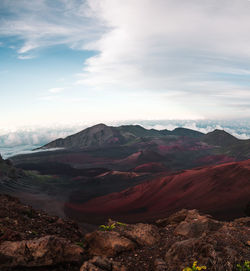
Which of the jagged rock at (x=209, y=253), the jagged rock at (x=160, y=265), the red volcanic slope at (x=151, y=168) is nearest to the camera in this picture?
the jagged rock at (x=209, y=253)

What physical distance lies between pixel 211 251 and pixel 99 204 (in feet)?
143

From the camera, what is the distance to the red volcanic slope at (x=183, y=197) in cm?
3089

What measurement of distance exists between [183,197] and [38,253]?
36.3 meters

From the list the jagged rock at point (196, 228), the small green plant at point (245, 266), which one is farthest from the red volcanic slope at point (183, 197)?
the small green plant at point (245, 266)

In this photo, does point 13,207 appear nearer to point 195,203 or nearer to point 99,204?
point 195,203

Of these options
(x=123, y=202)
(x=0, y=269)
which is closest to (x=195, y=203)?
(x=123, y=202)

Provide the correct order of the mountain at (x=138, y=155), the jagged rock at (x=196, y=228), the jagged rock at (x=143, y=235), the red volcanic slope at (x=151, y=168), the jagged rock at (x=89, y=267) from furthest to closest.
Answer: the mountain at (x=138, y=155)
the red volcanic slope at (x=151, y=168)
the jagged rock at (x=196, y=228)
the jagged rock at (x=143, y=235)
the jagged rock at (x=89, y=267)

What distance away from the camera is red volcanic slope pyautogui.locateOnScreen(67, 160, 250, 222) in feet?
101

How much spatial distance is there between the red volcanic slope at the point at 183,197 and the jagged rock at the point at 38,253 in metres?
22.8

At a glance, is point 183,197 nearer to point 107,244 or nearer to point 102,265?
point 107,244

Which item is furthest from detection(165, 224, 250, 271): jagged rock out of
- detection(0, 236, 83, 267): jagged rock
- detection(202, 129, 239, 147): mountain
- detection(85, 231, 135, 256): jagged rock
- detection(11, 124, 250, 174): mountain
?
detection(202, 129, 239, 147): mountain

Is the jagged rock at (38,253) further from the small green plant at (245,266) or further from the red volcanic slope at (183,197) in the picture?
the red volcanic slope at (183,197)

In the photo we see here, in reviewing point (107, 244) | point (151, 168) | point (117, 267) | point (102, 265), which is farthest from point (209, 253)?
point (151, 168)

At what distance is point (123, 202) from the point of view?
46438 mm
